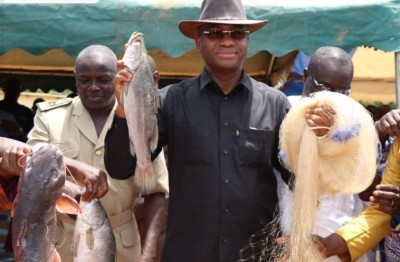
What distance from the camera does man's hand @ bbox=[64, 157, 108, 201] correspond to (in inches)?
145

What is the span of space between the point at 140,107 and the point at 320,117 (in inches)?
32.8

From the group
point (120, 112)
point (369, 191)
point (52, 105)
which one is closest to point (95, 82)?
point (52, 105)

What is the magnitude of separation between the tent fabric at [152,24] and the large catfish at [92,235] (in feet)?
11.3

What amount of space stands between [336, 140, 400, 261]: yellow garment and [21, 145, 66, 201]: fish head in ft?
5.14

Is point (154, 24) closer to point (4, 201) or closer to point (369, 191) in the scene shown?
point (369, 191)

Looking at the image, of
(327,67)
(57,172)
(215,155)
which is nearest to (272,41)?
(327,67)

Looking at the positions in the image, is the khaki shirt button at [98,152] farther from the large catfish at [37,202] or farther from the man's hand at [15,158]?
the large catfish at [37,202]

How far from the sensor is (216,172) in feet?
12.7

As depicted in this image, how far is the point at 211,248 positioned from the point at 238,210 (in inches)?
9.2

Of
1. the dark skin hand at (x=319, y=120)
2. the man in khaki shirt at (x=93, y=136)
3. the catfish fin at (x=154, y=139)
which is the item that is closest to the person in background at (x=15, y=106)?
the man in khaki shirt at (x=93, y=136)

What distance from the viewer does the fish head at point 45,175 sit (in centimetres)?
300

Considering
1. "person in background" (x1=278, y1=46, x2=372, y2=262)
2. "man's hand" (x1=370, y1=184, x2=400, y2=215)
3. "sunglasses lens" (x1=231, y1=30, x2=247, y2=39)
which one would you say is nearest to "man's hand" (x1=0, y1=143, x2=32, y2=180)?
"sunglasses lens" (x1=231, y1=30, x2=247, y2=39)

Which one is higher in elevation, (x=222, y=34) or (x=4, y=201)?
(x=222, y=34)

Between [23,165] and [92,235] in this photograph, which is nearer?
[23,165]
